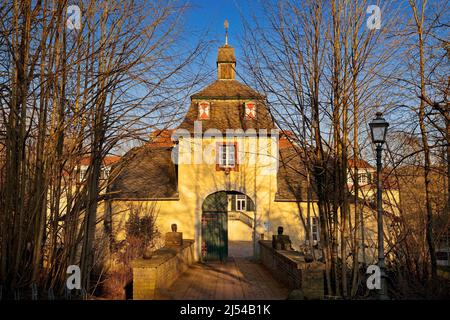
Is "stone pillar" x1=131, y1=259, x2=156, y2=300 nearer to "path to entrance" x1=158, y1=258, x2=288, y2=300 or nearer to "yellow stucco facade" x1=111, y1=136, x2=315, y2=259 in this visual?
"path to entrance" x1=158, y1=258, x2=288, y2=300

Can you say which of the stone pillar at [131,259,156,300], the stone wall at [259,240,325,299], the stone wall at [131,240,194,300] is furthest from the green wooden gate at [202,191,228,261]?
the stone pillar at [131,259,156,300]

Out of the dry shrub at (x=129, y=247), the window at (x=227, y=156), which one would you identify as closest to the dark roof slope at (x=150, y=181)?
the dry shrub at (x=129, y=247)

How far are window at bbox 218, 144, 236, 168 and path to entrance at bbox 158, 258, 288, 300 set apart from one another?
5.16 m

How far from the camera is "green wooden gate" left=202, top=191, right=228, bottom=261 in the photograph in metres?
19.8

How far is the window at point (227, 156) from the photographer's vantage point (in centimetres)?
1983

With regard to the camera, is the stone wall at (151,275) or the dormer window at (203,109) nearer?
the stone wall at (151,275)

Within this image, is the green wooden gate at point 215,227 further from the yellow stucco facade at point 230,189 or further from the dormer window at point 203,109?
the dormer window at point 203,109

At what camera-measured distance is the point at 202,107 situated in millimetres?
20594

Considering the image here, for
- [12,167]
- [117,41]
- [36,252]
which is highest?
[117,41]

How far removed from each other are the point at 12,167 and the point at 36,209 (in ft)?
1.77

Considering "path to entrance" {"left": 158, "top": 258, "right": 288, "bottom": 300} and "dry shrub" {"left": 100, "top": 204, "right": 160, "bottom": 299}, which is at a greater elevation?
"dry shrub" {"left": 100, "top": 204, "right": 160, "bottom": 299}

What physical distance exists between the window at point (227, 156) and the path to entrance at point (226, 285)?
516 cm
